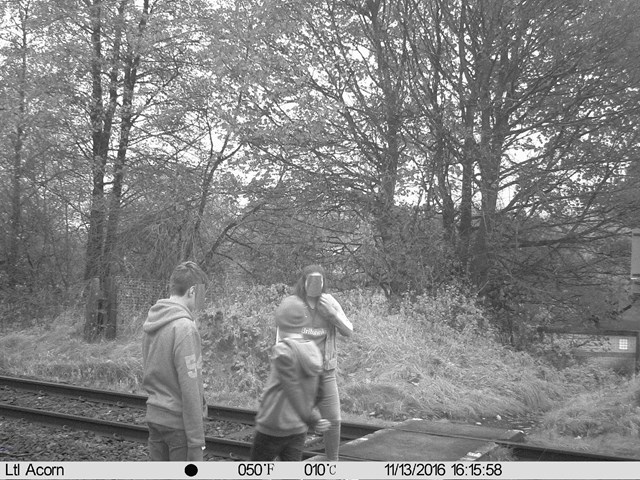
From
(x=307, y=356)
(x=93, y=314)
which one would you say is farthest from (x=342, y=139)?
(x=307, y=356)

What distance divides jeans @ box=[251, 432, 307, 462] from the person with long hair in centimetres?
131

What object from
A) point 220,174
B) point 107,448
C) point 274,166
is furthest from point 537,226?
point 107,448

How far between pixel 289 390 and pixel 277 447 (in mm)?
387

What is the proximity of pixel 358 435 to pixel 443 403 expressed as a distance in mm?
2301

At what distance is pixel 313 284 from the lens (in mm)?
6129

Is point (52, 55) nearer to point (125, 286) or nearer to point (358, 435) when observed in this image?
point (125, 286)

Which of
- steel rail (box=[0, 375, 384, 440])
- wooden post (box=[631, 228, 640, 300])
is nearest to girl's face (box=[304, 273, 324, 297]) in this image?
steel rail (box=[0, 375, 384, 440])

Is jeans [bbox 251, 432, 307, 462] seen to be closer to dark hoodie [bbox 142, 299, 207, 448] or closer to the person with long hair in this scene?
dark hoodie [bbox 142, 299, 207, 448]

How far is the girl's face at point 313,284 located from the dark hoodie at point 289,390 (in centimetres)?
159

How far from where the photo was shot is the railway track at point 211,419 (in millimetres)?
7555

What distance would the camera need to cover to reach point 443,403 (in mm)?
10586

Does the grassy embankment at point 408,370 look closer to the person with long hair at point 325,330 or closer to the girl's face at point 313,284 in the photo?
the person with long hair at point 325,330

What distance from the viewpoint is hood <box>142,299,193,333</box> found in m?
4.23
